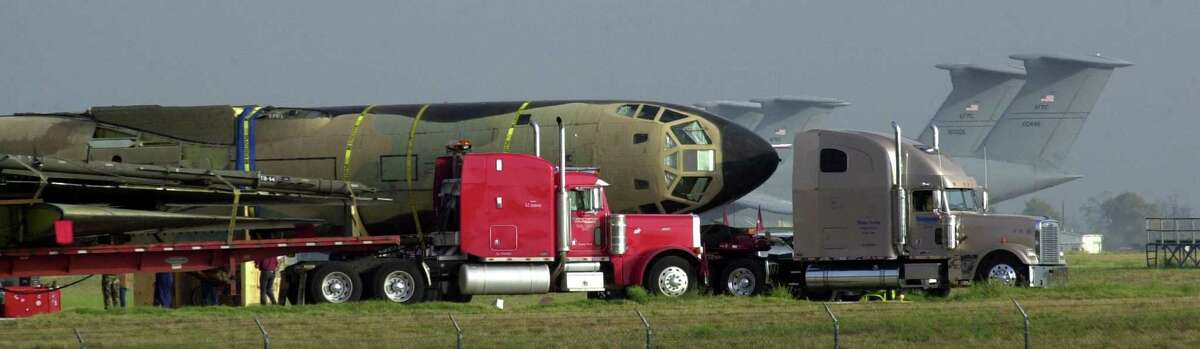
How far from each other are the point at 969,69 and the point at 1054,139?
11.3 m

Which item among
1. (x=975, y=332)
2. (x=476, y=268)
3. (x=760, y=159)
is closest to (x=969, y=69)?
(x=760, y=159)

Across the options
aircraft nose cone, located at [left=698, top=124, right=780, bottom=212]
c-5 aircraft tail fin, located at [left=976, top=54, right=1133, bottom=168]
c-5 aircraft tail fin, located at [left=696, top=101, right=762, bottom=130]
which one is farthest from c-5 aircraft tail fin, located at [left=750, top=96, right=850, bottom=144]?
aircraft nose cone, located at [left=698, top=124, right=780, bottom=212]

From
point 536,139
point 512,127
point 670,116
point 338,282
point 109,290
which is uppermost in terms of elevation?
point 670,116

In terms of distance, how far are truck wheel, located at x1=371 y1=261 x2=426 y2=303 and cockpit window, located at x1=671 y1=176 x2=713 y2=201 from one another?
5818 millimetres

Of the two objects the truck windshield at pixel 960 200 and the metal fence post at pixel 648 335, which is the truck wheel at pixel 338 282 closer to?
the metal fence post at pixel 648 335

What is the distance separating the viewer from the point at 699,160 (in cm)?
3011

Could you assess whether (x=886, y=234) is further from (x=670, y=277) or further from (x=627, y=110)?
(x=627, y=110)

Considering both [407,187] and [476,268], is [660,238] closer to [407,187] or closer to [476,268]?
[476,268]

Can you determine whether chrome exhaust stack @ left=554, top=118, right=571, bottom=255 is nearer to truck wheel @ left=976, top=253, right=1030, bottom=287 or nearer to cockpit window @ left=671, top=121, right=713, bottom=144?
cockpit window @ left=671, top=121, right=713, bottom=144

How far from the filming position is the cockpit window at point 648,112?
30.2m

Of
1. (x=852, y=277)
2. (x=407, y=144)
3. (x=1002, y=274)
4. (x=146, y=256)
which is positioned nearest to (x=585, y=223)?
(x=407, y=144)

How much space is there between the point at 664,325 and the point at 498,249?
23.4 ft

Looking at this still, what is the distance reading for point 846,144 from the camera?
2820cm

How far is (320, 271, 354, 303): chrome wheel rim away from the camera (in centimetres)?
2586
